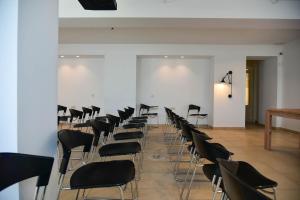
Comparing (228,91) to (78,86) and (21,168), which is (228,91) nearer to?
(78,86)

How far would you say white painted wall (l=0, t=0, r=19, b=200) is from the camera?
1691mm

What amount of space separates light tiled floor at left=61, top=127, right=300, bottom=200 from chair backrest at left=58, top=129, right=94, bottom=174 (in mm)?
867

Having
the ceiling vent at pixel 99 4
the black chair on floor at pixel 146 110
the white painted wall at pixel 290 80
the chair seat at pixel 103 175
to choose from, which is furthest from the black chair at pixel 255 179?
the white painted wall at pixel 290 80

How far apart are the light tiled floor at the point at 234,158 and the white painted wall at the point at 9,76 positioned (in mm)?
1330

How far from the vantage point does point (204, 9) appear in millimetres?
4879

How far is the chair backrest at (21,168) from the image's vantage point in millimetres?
1382

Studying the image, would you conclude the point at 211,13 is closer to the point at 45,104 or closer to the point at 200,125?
the point at 45,104

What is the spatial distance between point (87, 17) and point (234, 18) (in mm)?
2921

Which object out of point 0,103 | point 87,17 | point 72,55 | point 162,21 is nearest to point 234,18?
point 162,21

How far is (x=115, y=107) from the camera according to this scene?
8414mm

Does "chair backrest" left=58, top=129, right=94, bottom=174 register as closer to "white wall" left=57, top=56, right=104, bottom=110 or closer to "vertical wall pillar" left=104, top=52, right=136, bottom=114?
"vertical wall pillar" left=104, top=52, right=136, bottom=114

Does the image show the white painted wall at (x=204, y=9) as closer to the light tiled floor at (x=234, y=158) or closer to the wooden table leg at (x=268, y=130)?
the wooden table leg at (x=268, y=130)

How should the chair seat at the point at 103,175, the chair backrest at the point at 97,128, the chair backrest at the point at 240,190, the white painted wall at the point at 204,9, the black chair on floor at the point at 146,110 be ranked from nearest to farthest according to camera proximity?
1. the chair backrest at the point at 240,190
2. the chair seat at the point at 103,175
3. the chair backrest at the point at 97,128
4. the white painted wall at the point at 204,9
5. the black chair on floor at the point at 146,110

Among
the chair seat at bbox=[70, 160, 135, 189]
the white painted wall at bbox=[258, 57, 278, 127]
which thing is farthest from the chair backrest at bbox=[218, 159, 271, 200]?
the white painted wall at bbox=[258, 57, 278, 127]
